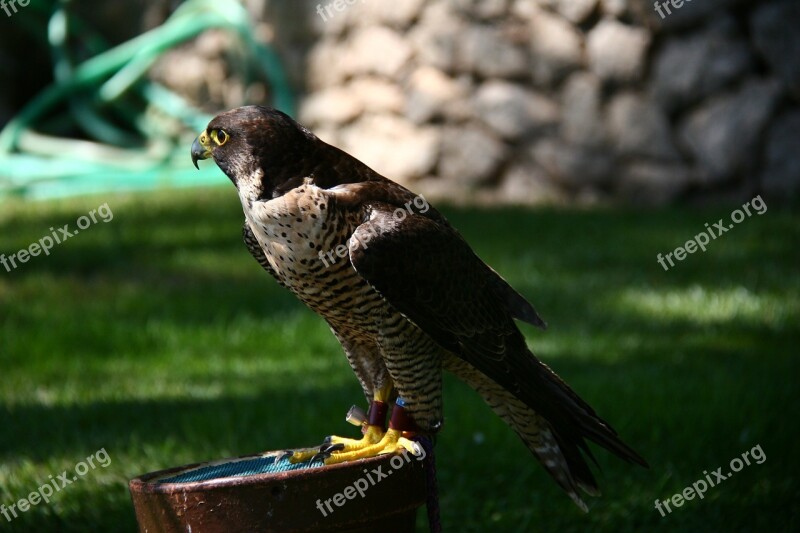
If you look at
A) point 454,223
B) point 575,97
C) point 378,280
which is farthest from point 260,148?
point 575,97

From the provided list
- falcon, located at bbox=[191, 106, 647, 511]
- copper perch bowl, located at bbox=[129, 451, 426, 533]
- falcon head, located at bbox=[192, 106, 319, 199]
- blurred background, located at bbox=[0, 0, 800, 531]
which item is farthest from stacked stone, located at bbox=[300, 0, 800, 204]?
copper perch bowl, located at bbox=[129, 451, 426, 533]

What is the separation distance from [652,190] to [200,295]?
3.55 m

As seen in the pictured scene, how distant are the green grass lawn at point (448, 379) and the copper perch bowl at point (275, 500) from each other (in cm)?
115

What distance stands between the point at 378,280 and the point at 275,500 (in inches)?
23.0

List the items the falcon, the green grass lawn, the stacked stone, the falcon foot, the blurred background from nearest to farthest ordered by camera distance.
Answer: the falcon < the falcon foot < the green grass lawn < the blurred background < the stacked stone

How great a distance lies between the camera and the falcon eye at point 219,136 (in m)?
2.79

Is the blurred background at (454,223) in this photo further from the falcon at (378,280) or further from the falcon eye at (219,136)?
the falcon eye at (219,136)

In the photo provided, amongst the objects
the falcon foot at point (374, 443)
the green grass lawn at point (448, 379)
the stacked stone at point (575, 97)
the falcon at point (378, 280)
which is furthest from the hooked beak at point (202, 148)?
the stacked stone at point (575, 97)

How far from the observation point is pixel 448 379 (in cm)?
537

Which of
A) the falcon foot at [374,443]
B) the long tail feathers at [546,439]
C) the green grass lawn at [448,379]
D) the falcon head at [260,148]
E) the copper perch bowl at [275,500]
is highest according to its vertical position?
the falcon head at [260,148]

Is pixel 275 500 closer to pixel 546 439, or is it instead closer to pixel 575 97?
→ pixel 546 439

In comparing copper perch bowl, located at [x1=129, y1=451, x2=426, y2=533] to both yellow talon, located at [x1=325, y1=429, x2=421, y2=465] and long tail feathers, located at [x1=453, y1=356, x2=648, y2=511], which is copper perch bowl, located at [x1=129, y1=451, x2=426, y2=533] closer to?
yellow talon, located at [x1=325, y1=429, x2=421, y2=465]

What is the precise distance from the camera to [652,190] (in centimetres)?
802

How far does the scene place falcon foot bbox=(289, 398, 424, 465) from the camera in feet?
9.14
